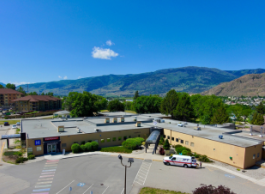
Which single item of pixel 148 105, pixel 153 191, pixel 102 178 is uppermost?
pixel 148 105

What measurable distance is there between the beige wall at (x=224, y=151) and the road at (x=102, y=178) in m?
3.58

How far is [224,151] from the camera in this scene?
26.5m

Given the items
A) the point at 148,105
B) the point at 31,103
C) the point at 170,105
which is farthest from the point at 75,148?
the point at 31,103

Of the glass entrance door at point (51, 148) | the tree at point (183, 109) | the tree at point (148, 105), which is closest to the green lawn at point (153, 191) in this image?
the glass entrance door at point (51, 148)

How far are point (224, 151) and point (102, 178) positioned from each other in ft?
61.5

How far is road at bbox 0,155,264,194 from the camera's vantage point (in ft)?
60.5

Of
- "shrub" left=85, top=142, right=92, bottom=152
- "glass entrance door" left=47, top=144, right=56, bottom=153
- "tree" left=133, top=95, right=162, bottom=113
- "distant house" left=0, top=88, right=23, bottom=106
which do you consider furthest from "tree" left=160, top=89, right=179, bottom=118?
"distant house" left=0, top=88, right=23, bottom=106

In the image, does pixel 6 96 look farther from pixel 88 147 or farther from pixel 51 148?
pixel 88 147

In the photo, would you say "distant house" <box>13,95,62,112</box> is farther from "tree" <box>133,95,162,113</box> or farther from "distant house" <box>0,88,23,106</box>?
"tree" <box>133,95,162,113</box>

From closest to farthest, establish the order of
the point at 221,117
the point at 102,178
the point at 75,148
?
the point at 102,178 → the point at 75,148 → the point at 221,117

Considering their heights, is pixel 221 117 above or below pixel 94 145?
above

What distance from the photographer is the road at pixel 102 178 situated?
18.4 meters

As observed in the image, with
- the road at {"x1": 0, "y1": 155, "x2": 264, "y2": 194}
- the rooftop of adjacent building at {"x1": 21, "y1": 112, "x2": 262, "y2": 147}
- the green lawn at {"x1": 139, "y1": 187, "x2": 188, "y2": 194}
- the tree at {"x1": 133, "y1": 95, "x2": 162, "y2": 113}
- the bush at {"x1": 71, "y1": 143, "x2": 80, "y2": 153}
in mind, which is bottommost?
the road at {"x1": 0, "y1": 155, "x2": 264, "y2": 194}

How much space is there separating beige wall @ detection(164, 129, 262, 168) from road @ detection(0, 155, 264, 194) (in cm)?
358
